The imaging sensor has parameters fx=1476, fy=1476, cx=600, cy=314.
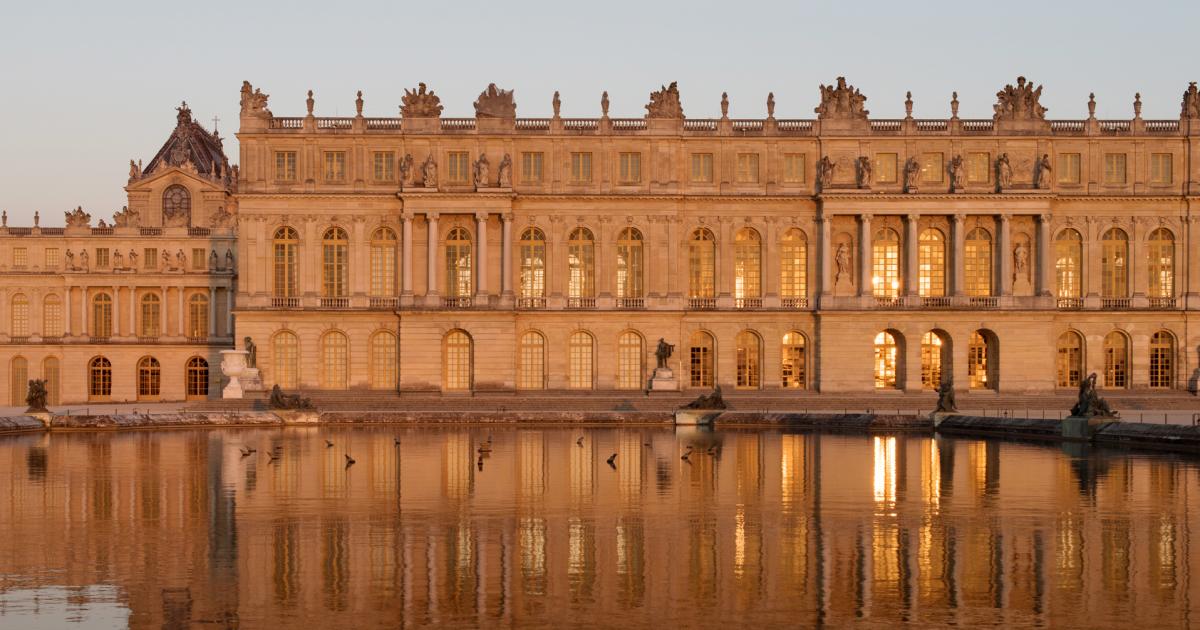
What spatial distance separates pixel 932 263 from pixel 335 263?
1142 inches

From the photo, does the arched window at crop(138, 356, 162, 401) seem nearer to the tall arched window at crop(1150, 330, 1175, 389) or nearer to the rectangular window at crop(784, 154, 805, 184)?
the rectangular window at crop(784, 154, 805, 184)

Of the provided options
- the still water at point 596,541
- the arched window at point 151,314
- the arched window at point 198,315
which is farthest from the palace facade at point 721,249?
the still water at point 596,541

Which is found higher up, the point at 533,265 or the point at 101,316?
the point at 533,265

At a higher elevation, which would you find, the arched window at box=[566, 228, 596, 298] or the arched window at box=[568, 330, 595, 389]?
the arched window at box=[566, 228, 596, 298]

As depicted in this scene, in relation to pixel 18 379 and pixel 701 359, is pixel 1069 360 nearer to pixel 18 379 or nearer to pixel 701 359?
pixel 701 359

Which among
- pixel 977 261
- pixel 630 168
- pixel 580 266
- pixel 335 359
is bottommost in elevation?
pixel 335 359

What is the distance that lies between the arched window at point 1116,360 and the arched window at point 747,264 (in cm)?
1726

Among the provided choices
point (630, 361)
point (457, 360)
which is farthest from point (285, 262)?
point (630, 361)

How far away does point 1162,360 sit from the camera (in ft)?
237

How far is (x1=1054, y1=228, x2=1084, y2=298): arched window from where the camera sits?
71.9m

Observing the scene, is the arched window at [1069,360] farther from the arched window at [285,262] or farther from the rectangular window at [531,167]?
the arched window at [285,262]

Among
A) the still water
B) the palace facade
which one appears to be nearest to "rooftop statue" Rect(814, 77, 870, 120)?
the palace facade

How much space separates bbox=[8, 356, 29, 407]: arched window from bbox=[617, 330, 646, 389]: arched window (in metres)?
35.2

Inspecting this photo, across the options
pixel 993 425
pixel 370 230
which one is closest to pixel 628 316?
pixel 370 230
